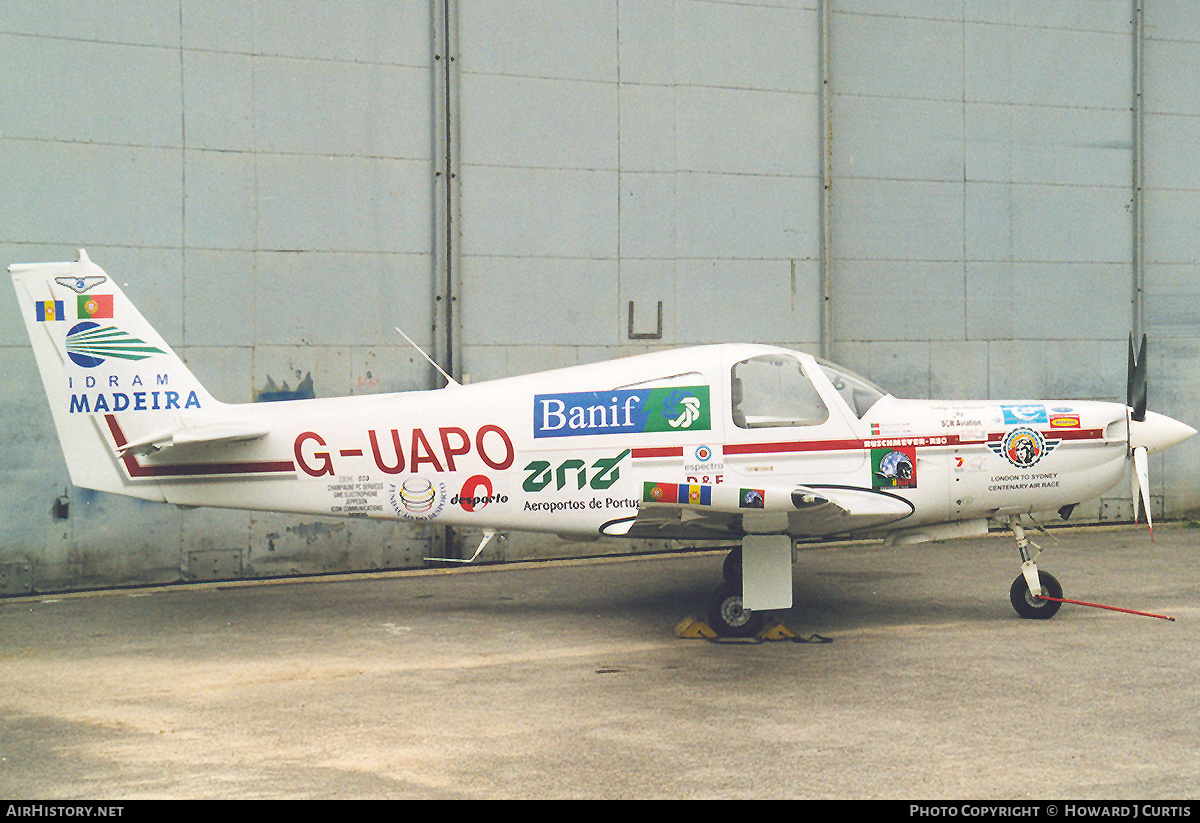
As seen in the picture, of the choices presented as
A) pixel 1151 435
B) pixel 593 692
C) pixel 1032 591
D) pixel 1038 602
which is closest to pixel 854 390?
pixel 1032 591

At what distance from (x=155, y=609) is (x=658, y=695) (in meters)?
5.54

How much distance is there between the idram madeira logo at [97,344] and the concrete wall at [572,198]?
2628 mm

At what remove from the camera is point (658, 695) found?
703cm

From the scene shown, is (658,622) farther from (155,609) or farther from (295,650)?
(155,609)

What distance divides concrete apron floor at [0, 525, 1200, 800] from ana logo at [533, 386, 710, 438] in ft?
5.50

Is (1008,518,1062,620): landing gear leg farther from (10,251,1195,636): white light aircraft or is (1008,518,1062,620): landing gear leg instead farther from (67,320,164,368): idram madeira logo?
(67,320,164,368): idram madeira logo

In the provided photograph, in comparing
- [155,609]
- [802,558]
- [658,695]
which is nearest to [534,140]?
[802,558]

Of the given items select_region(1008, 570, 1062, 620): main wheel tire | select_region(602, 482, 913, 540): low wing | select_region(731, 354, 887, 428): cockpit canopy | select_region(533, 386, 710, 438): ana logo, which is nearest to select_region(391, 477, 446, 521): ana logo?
select_region(533, 386, 710, 438): ana logo

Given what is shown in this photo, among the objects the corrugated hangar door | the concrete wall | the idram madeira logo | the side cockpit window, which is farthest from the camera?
the corrugated hangar door

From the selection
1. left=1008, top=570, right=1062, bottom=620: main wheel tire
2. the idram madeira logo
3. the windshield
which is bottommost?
left=1008, top=570, right=1062, bottom=620: main wheel tire

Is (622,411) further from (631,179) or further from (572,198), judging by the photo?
(631,179)

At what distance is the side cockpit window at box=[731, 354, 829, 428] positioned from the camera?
877cm

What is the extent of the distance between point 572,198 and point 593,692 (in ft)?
23.5
